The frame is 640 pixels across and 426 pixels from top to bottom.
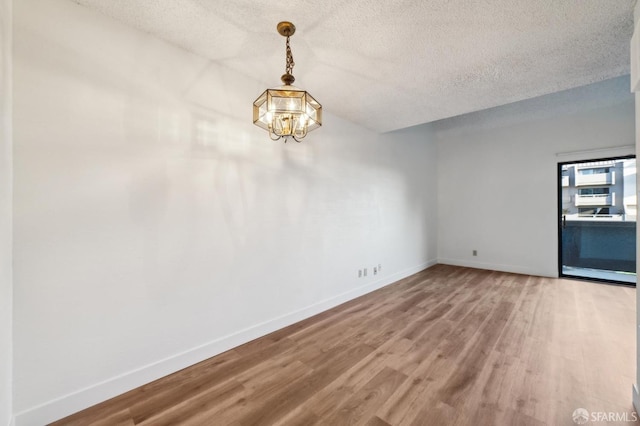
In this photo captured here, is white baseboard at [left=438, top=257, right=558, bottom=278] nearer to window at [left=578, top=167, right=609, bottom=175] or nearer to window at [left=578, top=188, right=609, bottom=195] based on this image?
window at [left=578, top=188, right=609, bottom=195]

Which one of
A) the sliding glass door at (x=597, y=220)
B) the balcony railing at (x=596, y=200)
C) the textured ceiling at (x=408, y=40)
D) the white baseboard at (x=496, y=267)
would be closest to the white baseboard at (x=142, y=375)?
the textured ceiling at (x=408, y=40)

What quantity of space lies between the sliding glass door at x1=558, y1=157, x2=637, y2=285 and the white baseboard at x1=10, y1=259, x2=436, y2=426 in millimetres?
5498

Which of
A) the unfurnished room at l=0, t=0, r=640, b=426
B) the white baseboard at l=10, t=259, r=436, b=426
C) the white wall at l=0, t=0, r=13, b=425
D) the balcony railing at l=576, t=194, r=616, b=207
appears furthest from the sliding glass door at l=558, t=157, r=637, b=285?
the white wall at l=0, t=0, r=13, b=425

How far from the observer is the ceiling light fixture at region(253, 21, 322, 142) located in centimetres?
148

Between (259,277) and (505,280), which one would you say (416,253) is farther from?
(259,277)

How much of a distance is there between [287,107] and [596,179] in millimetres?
7005

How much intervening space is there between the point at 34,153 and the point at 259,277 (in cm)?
192

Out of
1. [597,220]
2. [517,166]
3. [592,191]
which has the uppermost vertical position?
[517,166]

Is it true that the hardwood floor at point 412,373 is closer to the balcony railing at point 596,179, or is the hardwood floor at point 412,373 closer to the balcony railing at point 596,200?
the balcony railing at point 596,200

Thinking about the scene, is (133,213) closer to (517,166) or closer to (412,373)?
(412,373)

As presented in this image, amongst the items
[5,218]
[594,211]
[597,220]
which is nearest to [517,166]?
[594,211]

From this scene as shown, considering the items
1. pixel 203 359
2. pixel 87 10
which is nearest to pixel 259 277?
pixel 203 359

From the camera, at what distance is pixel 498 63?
231cm

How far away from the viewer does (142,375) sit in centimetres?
192
